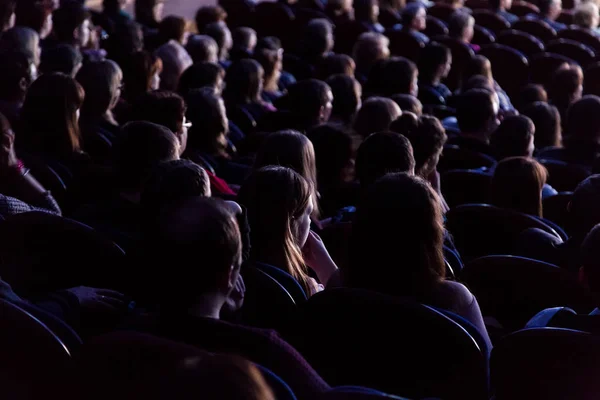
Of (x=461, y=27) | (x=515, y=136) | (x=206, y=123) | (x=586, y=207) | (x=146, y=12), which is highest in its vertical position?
(x=586, y=207)

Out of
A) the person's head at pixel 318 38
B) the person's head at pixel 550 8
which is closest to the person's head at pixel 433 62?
the person's head at pixel 318 38

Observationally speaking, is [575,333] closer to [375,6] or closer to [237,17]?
[375,6]

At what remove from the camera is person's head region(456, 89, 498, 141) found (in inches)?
233

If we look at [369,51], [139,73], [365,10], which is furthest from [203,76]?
[365,10]

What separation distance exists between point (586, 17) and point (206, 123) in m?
7.12

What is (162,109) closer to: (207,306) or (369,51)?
(207,306)

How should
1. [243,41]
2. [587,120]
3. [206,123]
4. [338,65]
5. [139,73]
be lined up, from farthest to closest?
1. [243,41]
2. [338,65]
3. [139,73]
4. [587,120]
5. [206,123]

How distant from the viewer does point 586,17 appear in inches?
428

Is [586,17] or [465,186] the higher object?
[465,186]

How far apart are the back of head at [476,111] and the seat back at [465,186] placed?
114cm

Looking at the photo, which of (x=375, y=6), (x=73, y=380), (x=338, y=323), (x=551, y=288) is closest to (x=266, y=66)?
(x=375, y=6)

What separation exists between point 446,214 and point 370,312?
1.64 metres

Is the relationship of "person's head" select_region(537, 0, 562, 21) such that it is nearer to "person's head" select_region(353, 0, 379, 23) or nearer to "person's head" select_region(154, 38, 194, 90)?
"person's head" select_region(353, 0, 379, 23)

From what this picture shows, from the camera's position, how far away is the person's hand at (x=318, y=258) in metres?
3.47
